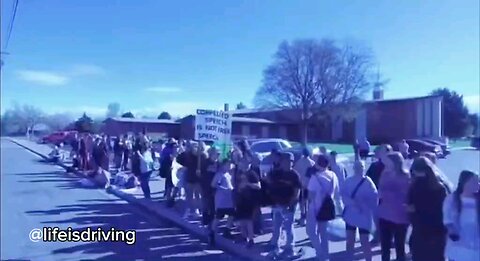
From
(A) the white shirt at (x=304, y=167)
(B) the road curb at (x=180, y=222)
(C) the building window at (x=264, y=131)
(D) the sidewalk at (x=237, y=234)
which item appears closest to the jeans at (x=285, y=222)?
(D) the sidewalk at (x=237, y=234)

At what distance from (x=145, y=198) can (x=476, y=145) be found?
22.2 ft

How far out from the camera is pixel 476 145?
9844 millimetres

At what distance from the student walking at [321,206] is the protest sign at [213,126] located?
159 centimetres

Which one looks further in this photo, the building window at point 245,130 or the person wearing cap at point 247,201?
the building window at point 245,130

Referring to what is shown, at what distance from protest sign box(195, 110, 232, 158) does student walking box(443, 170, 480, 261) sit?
2.97 metres

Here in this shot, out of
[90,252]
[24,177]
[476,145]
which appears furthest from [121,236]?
[476,145]

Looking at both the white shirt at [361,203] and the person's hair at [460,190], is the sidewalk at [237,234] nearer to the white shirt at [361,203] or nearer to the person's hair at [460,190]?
the white shirt at [361,203]

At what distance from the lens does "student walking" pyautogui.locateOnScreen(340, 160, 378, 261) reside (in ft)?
14.8

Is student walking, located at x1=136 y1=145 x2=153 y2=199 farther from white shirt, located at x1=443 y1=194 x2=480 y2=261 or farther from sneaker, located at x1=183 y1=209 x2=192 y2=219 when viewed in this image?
white shirt, located at x1=443 y1=194 x2=480 y2=261

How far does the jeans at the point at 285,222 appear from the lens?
5.16 meters

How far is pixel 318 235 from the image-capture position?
16.0ft

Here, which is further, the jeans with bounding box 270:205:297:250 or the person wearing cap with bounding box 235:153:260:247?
the person wearing cap with bounding box 235:153:260:247

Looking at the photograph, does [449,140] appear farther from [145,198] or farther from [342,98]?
[145,198]

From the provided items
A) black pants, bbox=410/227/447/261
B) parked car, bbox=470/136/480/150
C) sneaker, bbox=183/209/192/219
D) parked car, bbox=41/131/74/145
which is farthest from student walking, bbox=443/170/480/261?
parked car, bbox=470/136/480/150
